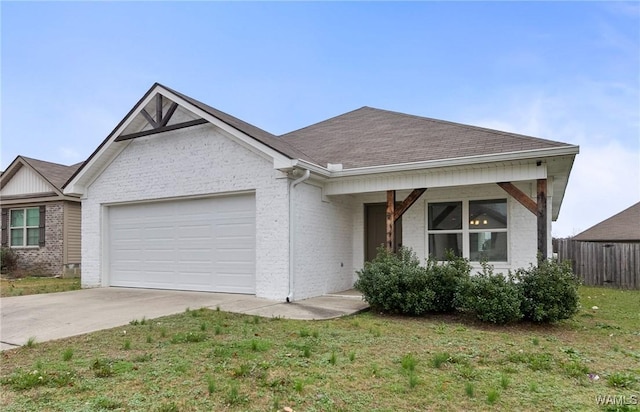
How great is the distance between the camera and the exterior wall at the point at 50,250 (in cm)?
1648

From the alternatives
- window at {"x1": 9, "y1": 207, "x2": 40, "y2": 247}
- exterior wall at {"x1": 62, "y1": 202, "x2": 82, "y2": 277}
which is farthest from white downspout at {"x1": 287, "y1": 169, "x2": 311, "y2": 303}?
window at {"x1": 9, "y1": 207, "x2": 40, "y2": 247}

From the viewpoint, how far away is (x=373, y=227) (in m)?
11.3

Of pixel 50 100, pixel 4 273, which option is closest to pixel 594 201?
pixel 50 100

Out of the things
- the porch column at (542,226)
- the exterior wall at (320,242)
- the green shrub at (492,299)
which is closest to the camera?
the green shrub at (492,299)

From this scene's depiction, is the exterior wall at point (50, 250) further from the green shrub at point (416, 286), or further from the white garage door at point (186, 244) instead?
the green shrub at point (416, 286)

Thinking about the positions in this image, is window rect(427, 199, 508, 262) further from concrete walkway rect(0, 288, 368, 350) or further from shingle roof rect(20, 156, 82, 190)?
shingle roof rect(20, 156, 82, 190)

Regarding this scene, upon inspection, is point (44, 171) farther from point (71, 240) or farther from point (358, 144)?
point (358, 144)

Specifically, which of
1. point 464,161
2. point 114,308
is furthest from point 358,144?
point 114,308

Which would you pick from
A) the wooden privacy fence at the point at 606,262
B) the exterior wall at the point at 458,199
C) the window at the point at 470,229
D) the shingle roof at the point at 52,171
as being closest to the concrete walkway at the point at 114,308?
the exterior wall at the point at 458,199

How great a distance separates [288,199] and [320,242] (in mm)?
1536

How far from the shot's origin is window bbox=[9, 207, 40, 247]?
17.3m

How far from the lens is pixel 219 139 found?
9.91 meters

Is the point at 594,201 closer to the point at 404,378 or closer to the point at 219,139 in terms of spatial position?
the point at 219,139

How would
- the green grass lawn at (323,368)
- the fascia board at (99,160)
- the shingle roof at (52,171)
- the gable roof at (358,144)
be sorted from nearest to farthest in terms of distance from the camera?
the green grass lawn at (323,368) < the gable roof at (358,144) < the fascia board at (99,160) < the shingle roof at (52,171)
